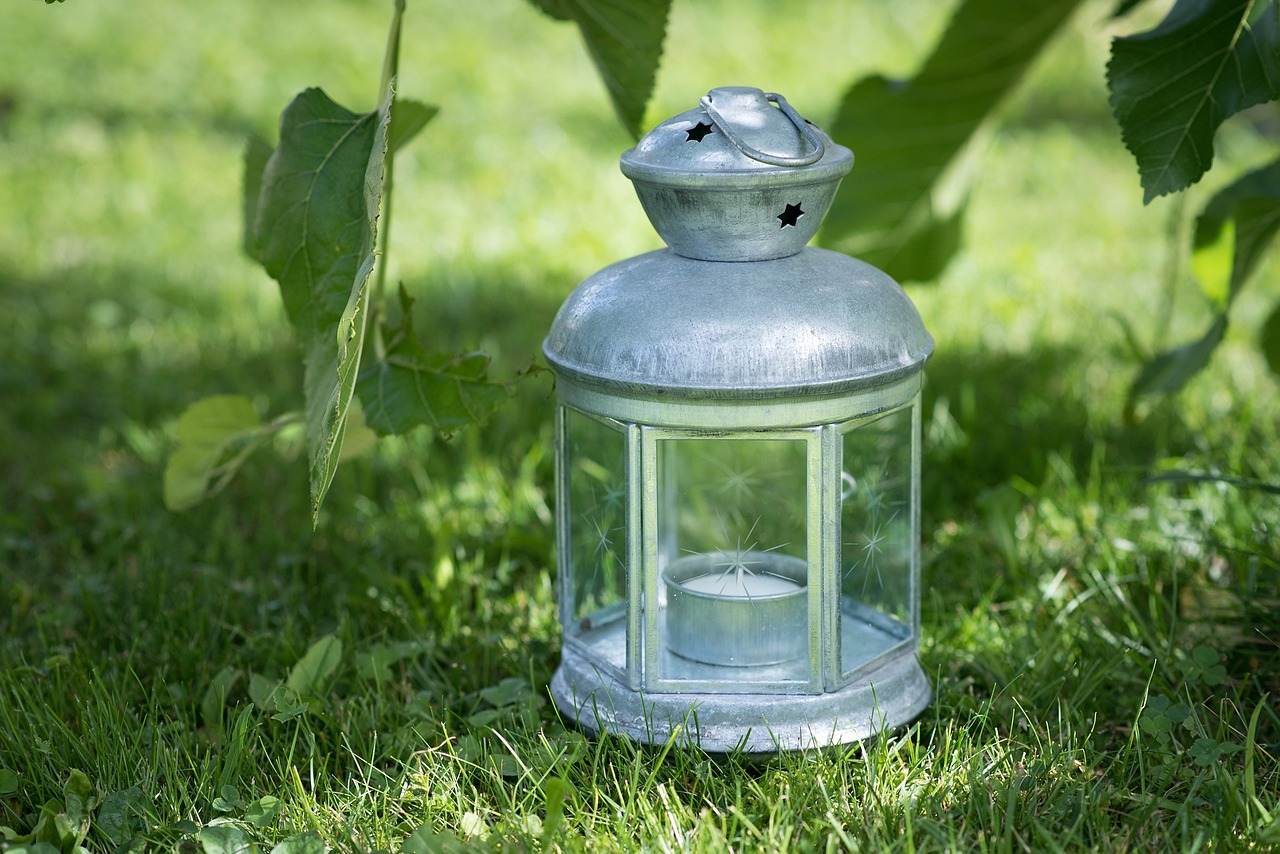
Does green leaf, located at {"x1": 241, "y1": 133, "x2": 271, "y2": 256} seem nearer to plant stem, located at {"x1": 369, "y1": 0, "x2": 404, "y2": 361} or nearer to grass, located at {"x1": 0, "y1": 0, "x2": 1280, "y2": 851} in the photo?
plant stem, located at {"x1": 369, "y1": 0, "x2": 404, "y2": 361}

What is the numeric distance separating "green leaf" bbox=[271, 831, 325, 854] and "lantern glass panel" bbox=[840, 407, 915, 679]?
2.28 feet

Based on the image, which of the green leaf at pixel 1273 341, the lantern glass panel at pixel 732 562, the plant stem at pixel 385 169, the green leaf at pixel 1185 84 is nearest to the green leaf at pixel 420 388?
the plant stem at pixel 385 169

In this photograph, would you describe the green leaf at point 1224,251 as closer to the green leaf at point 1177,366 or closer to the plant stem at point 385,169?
the green leaf at point 1177,366

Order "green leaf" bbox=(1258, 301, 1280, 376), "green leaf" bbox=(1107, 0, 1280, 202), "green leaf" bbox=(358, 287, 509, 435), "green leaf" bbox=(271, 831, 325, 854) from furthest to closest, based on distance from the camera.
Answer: "green leaf" bbox=(1258, 301, 1280, 376) < "green leaf" bbox=(358, 287, 509, 435) < "green leaf" bbox=(1107, 0, 1280, 202) < "green leaf" bbox=(271, 831, 325, 854)

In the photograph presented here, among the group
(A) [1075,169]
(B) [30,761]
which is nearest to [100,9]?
(A) [1075,169]

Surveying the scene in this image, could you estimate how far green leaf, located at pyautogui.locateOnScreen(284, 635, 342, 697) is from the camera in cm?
176

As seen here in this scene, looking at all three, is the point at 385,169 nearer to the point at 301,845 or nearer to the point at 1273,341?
the point at 301,845

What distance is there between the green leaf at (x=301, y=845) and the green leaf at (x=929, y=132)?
1.38 m

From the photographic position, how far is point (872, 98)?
7.58 feet

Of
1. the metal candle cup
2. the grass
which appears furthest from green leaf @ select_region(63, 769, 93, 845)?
the metal candle cup

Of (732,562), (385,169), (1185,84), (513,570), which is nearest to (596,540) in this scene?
(732,562)

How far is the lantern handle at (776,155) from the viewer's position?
148 cm

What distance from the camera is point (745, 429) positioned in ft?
4.95

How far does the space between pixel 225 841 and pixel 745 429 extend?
0.72 m
